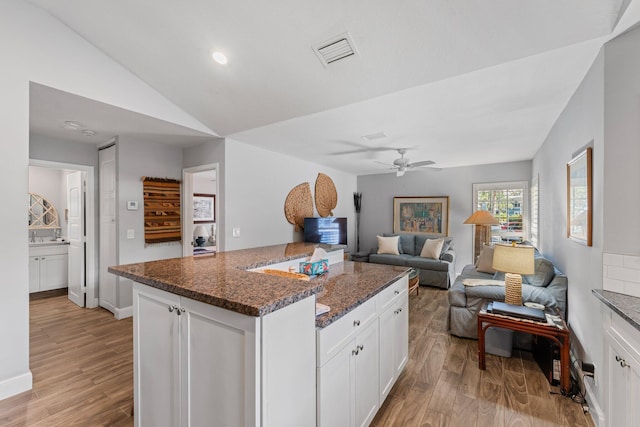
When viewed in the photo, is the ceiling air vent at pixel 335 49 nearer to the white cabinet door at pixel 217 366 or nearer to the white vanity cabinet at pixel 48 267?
the white cabinet door at pixel 217 366

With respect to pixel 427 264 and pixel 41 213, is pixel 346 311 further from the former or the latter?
pixel 41 213

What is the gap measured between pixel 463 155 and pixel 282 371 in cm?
480

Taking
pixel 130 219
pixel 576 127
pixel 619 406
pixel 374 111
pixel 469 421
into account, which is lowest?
pixel 469 421

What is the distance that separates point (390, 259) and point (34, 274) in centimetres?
616

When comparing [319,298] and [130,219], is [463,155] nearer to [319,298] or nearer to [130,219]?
[319,298]

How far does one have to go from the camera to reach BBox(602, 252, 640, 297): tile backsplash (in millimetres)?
1607

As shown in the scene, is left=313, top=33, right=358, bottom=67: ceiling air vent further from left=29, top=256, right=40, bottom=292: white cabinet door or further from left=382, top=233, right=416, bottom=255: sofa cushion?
left=29, top=256, right=40, bottom=292: white cabinet door

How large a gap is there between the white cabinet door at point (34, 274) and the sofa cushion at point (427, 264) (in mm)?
6407

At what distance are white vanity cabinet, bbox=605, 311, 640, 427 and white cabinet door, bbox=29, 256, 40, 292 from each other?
6.79 m

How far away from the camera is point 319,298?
1715mm

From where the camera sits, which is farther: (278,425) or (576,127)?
(576,127)

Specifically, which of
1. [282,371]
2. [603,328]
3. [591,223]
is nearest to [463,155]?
[591,223]

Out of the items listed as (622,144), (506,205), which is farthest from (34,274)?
(506,205)

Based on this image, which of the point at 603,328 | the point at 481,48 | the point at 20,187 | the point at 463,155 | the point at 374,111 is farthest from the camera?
the point at 463,155
